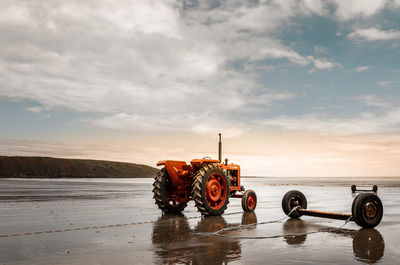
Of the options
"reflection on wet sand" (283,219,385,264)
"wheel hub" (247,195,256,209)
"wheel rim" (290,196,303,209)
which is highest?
"wheel rim" (290,196,303,209)

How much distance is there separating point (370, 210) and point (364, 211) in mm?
269

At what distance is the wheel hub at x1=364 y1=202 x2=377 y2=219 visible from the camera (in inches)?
336

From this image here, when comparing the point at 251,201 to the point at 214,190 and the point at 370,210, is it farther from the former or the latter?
the point at 370,210

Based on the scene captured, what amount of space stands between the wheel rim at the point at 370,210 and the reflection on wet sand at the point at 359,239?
39cm

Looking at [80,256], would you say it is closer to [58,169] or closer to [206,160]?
[206,160]

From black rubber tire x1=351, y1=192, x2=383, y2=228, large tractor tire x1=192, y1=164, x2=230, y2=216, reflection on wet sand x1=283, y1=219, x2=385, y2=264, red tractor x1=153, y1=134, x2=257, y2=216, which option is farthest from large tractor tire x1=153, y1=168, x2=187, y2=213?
black rubber tire x1=351, y1=192, x2=383, y2=228

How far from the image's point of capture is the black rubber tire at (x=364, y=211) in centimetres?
834

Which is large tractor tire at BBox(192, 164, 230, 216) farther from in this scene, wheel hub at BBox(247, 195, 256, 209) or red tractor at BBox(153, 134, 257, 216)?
wheel hub at BBox(247, 195, 256, 209)

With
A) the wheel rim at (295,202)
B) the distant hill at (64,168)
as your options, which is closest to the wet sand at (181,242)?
the wheel rim at (295,202)

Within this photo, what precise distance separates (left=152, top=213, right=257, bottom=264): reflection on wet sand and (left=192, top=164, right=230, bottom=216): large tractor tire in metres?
1.20

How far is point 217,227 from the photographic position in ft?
28.0

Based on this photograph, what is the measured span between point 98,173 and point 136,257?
13357 cm

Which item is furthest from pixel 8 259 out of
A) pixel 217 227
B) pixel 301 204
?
pixel 301 204

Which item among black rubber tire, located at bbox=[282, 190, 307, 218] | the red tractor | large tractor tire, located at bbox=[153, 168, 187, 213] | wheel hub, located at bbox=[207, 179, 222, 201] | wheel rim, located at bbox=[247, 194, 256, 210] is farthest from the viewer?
wheel rim, located at bbox=[247, 194, 256, 210]
